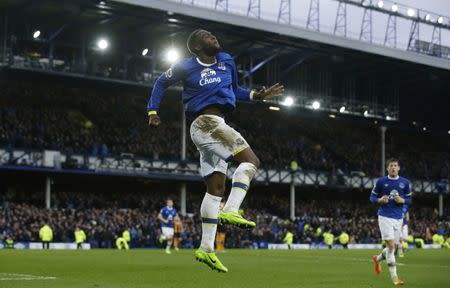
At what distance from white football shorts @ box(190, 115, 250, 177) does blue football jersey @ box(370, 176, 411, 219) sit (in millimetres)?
7565

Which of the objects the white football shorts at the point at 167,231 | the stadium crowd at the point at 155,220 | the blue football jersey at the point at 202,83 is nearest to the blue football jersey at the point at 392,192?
the blue football jersey at the point at 202,83

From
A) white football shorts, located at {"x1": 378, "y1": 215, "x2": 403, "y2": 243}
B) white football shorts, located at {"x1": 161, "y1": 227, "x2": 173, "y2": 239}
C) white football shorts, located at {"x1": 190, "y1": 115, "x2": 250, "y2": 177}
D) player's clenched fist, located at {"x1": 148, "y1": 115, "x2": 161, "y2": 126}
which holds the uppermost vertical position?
player's clenched fist, located at {"x1": 148, "y1": 115, "x2": 161, "y2": 126}

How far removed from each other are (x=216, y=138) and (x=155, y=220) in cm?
3453

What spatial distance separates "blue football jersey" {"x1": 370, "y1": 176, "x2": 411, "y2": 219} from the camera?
1602cm

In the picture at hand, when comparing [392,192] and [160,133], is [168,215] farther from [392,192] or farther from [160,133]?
[160,133]

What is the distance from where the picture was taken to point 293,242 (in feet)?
155

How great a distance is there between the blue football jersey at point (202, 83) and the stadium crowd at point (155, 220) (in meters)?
24.6

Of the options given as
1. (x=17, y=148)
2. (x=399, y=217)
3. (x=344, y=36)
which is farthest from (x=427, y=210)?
(x=399, y=217)

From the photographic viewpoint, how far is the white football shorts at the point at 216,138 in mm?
8820

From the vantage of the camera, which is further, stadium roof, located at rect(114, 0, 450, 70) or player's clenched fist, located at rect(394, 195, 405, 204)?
stadium roof, located at rect(114, 0, 450, 70)

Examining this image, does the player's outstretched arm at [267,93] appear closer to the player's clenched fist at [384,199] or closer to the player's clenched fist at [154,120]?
the player's clenched fist at [154,120]

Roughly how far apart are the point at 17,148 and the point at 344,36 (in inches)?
1006

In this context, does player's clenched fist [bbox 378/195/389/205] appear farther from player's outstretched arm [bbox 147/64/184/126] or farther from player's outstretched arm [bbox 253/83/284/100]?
player's outstretched arm [bbox 147/64/184/126]

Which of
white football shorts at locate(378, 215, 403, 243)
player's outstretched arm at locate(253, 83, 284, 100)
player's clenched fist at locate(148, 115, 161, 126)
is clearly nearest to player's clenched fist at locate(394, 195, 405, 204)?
white football shorts at locate(378, 215, 403, 243)
